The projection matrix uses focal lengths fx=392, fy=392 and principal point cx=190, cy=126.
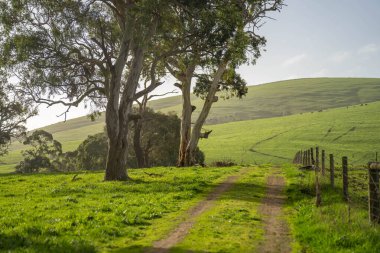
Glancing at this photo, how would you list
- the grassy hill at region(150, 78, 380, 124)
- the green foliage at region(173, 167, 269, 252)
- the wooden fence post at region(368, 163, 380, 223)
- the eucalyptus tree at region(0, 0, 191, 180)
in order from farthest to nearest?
the grassy hill at region(150, 78, 380, 124) → the eucalyptus tree at region(0, 0, 191, 180) → the wooden fence post at region(368, 163, 380, 223) → the green foliage at region(173, 167, 269, 252)

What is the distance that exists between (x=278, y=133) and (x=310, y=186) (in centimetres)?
6827

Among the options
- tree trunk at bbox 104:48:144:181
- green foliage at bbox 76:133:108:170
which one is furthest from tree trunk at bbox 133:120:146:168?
green foliage at bbox 76:133:108:170

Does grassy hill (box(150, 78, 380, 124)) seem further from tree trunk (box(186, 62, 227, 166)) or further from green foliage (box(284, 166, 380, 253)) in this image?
green foliage (box(284, 166, 380, 253))

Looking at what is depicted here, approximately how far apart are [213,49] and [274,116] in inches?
4296

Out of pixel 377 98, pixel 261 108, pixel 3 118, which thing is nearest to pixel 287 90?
pixel 261 108

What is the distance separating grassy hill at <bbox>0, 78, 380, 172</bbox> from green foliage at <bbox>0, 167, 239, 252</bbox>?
43445mm

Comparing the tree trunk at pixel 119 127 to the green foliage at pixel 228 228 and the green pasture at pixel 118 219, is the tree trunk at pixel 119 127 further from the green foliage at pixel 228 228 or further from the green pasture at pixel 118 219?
the green foliage at pixel 228 228

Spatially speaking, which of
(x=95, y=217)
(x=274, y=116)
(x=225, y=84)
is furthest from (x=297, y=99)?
(x=95, y=217)

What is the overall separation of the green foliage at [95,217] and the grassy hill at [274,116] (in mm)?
43445

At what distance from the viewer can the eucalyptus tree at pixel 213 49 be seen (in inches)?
1120

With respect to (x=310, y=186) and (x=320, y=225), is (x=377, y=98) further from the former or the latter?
(x=320, y=225)

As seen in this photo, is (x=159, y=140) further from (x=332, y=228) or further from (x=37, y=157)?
(x=332, y=228)

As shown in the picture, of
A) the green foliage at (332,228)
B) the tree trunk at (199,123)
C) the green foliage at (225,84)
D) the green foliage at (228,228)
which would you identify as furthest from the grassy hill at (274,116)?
the green foliage at (332,228)

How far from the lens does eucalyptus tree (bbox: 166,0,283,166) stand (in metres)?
28.4
